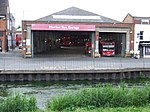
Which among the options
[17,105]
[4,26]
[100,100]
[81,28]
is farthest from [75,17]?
[17,105]

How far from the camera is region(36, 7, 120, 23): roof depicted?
72.9 meters

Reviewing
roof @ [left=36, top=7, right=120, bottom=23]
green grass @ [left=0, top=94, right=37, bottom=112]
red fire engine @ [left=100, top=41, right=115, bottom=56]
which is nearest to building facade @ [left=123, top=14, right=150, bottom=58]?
red fire engine @ [left=100, top=41, right=115, bottom=56]

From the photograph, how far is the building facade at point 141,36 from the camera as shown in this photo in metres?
68.7

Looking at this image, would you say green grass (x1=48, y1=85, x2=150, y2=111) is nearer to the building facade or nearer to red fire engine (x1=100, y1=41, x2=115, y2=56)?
the building facade

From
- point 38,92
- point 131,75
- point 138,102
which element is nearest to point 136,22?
point 131,75

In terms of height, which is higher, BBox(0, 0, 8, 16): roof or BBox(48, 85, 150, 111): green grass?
BBox(0, 0, 8, 16): roof

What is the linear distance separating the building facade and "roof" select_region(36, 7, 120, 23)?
4818 millimetres

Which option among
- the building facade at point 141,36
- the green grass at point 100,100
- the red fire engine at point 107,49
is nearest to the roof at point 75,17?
the building facade at point 141,36

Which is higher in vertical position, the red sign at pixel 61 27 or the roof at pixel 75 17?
the roof at pixel 75 17

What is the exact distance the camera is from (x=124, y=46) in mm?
70688

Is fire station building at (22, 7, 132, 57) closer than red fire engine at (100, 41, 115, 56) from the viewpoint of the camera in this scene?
Yes

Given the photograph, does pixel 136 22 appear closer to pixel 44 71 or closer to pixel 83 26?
pixel 83 26

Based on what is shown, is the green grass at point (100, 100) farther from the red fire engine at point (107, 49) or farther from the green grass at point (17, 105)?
the red fire engine at point (107, 49)

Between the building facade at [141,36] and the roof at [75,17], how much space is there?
15.8 feet
